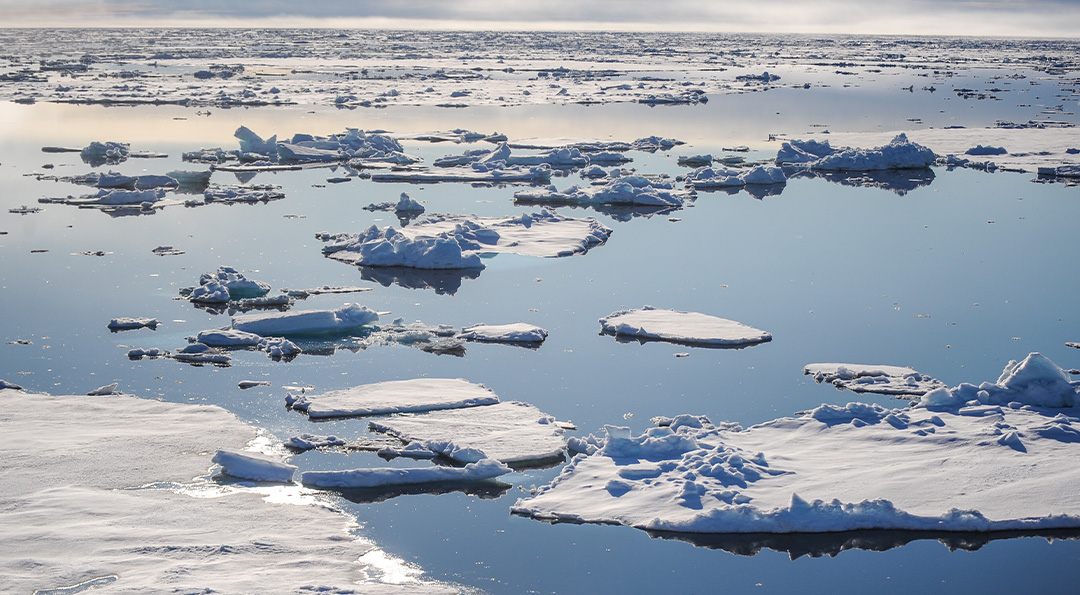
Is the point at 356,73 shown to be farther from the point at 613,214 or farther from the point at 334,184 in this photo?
the point at 613,214

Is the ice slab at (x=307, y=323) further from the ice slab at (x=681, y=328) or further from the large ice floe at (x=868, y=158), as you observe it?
the large ice floe at (x=868, y=158)

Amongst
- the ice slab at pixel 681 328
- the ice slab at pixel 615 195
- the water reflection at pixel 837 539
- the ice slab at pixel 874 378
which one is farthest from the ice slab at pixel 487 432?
the ice slab at pixel 615 195

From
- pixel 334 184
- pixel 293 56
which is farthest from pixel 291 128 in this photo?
Result: pixel 293 56

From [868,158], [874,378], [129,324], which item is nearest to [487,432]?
[874,378]

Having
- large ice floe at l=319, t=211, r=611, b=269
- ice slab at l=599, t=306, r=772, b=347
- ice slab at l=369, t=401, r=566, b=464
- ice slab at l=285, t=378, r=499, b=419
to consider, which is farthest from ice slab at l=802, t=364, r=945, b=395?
large ice floe at l=319, t=211, r=611, b=269

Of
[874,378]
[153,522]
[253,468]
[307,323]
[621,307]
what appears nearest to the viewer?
[153,522]

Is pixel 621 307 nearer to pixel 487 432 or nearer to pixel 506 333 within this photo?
pixel 506 333
